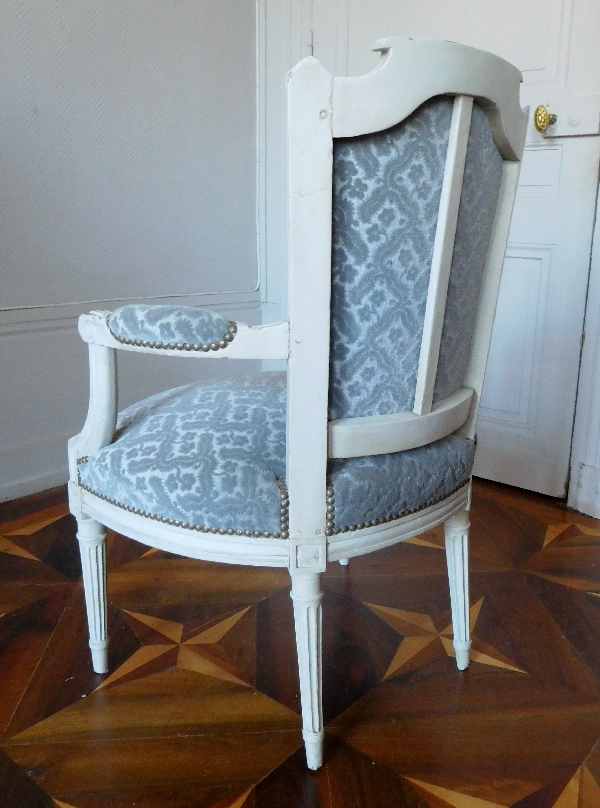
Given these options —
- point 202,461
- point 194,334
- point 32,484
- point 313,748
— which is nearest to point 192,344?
point 194,334

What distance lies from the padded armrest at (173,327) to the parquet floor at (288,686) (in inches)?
22.6

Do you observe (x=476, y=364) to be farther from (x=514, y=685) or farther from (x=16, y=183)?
(x=16, y=183)

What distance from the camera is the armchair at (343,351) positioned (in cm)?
69

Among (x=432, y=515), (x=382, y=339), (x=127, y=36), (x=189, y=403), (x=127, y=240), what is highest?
(x=127, y=36)

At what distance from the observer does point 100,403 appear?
0.92m

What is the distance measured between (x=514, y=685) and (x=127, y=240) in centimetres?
155

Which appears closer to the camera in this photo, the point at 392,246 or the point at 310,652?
the point at 392,246

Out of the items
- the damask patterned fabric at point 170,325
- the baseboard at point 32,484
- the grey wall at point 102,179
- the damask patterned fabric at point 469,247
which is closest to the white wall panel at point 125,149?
the grey wall at point 102,179

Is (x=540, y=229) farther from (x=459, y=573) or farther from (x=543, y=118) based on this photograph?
(x=459, y=573)

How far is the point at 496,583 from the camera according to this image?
4.66 ft

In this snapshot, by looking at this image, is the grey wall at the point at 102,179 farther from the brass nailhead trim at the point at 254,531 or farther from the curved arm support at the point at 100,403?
the brass nailhead trim at the point at 254,531

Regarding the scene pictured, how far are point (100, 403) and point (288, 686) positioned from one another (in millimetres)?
539

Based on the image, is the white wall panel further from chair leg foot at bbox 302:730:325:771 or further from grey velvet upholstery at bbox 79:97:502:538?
chair leg foot at bbox 302:730:325:771

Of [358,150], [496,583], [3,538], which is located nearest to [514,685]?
[496,583]
